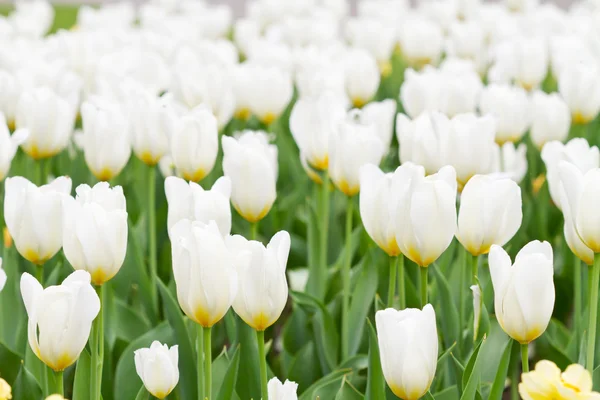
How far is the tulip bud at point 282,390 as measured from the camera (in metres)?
1.39

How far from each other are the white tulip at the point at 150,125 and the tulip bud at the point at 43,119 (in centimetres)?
23

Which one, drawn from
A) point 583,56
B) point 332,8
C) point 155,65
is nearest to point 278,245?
point 155,65

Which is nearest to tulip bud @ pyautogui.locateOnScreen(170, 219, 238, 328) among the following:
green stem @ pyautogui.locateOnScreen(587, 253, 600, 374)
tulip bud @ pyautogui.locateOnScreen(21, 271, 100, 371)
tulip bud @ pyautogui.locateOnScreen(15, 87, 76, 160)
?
tulip bud @ pyautogui.locateOnScreen(21, 271, 100, 371)

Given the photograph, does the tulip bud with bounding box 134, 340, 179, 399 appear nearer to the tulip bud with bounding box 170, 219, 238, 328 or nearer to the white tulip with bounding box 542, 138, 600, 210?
the tulip bud with bounding box 170, 219, 238, 328

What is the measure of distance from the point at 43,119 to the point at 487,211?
1307 millimetres

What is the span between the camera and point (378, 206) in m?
1.69

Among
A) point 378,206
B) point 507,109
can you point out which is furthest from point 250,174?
point 507,109

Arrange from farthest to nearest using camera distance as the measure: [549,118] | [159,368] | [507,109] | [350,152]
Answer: [549,118] < [507,109] < [350,152] < [159,368]

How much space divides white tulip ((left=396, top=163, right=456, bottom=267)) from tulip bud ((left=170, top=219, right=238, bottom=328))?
0.34 m

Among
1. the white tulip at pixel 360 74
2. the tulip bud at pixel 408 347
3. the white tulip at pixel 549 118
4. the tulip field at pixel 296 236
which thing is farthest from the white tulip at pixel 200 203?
the white tulip at pixel 360 74

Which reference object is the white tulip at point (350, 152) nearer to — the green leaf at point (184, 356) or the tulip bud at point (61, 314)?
the green leaf at point (184, 356)

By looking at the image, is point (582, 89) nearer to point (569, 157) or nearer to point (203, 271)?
point (569, 157)

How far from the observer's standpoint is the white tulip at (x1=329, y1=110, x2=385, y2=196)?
2029 millimetres

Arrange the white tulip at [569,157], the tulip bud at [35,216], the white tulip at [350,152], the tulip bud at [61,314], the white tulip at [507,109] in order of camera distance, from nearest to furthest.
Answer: the tulip bud at [61,314], the tulip bud at [35,216], the white tulip at [569,157], the white tulip at [350,152], the white tulip at [507,109]
